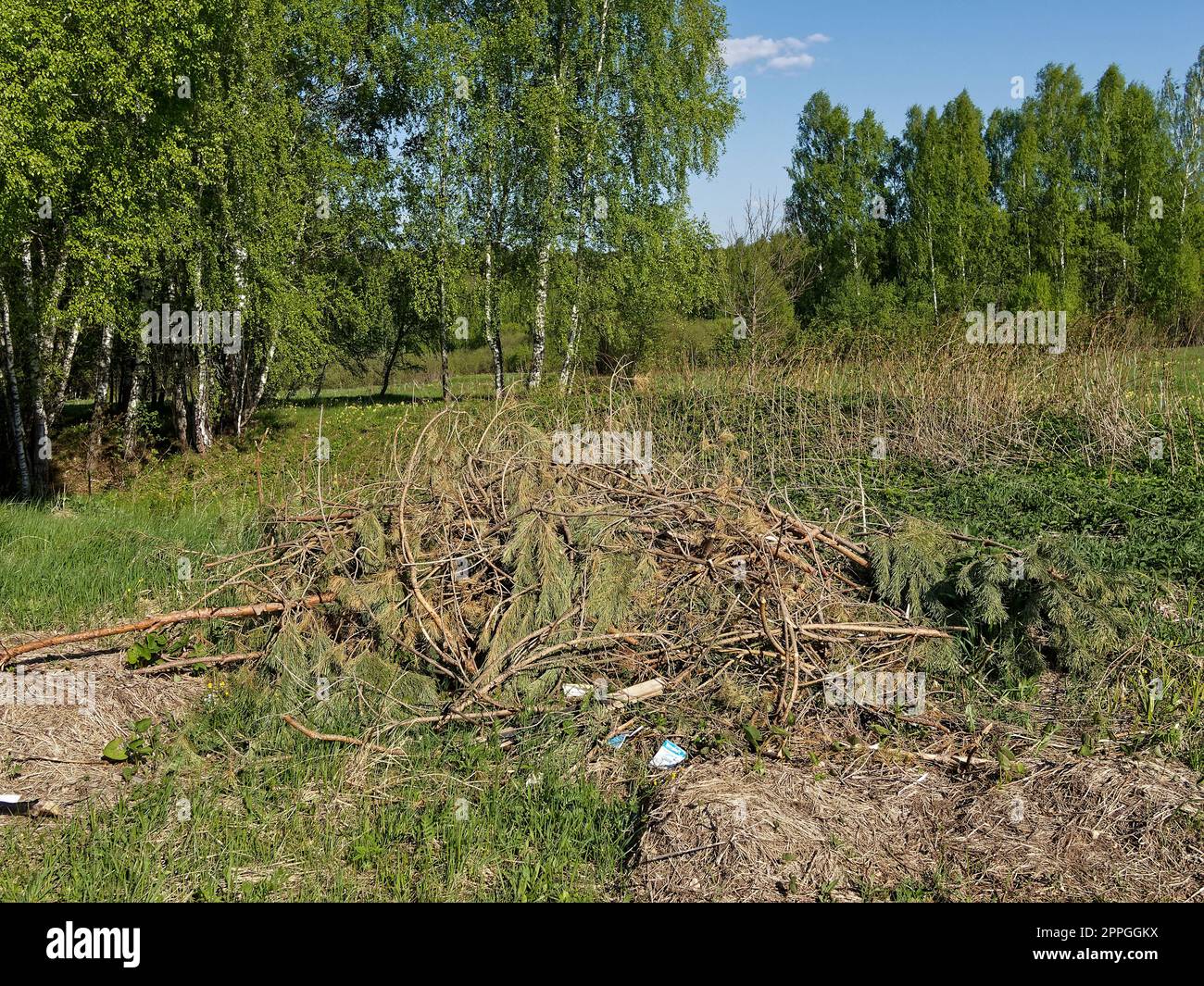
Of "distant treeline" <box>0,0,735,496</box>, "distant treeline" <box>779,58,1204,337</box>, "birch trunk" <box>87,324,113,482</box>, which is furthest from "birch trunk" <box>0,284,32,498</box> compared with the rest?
"distant treeline" <box>779,58,1204,337</box>

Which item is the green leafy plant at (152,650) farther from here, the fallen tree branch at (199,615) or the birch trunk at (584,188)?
the birch trunk at (584,188)

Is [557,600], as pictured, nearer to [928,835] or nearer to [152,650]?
[928,835]

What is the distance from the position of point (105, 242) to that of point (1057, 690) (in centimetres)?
1336

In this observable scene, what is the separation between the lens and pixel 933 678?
5.61m

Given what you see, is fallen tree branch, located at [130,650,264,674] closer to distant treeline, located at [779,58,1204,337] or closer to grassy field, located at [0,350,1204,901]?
grassy field, located at [0,350,1204,901]

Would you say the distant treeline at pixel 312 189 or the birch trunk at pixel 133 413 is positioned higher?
the distant treeline at pixel 312 189

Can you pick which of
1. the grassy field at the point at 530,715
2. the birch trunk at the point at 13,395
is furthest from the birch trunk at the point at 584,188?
the birch trunk at the point at 13,395

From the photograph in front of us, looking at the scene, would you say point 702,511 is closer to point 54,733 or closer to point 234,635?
point 234,635

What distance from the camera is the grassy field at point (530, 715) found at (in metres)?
4.14

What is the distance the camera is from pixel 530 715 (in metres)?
5.35

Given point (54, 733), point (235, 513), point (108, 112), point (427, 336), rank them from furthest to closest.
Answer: point (427, 336)
point (108, 112)
point (235, 513)
point (54, 733)

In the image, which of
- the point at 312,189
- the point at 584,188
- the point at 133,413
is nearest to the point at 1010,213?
the point at 584,188

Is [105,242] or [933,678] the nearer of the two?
[933,678]

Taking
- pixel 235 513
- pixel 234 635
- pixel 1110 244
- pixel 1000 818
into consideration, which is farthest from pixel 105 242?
pixel 1110 244
